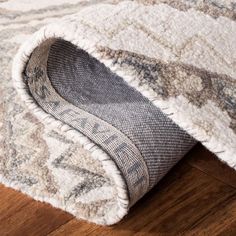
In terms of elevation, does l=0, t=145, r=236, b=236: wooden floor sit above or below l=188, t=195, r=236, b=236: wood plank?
below

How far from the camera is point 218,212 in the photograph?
1.85 feet

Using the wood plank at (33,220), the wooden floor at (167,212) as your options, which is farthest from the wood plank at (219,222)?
the wood plank at (33,220)

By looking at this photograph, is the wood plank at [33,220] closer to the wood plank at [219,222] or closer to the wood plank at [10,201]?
the wood plank at [10,201]

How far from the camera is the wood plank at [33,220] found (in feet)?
1.86

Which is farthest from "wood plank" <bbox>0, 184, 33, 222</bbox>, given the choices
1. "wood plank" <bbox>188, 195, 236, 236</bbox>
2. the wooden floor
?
"wood plank" <bbox>188, 195, 236, 236</bbox>

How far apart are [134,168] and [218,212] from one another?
11 centimetres

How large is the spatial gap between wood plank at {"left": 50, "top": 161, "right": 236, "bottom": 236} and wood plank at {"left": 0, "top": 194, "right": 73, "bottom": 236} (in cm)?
1

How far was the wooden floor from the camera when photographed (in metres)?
0.55

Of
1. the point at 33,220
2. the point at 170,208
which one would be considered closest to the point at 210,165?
the point at 170,208

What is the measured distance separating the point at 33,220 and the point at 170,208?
158 millimetres

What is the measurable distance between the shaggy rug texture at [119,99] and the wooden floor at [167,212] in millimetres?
16

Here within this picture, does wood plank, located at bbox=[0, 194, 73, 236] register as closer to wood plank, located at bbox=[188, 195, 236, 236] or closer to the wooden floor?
the wooden floor

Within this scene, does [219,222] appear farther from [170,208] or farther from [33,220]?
[33,220]

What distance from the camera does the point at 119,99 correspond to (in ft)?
2.14
